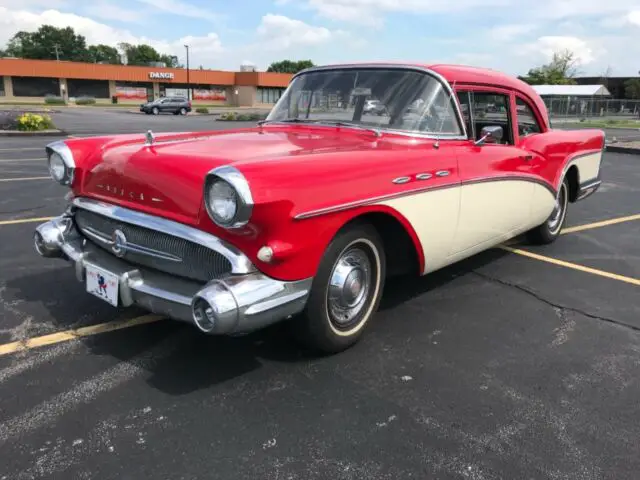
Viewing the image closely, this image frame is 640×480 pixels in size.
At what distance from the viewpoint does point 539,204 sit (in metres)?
5.02

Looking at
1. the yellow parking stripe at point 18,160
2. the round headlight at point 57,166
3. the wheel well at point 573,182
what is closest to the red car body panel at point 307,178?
the round headlight at point 57,166

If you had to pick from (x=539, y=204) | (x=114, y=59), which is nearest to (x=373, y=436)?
(x=539, y=204)

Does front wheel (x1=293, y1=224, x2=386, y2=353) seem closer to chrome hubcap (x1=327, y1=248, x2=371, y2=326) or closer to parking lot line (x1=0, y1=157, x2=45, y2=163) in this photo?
chrome hubcap (x1=327, y1=248, x2=371, y2=326)

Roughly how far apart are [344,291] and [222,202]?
36.5 inches

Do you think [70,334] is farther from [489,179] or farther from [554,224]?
[554,224]

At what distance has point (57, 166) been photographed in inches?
144

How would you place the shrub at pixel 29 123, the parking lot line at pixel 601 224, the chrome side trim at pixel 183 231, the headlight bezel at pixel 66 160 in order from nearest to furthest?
the chrome side trim at pixel 183 231
the headlight bezel at pixel 66 160
the parking lot line at pixel 601 224
the shrub at pixel 29 123

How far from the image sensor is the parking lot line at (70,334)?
129 inches

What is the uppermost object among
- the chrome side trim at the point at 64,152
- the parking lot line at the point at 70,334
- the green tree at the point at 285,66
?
the green tree at the point at 285,66

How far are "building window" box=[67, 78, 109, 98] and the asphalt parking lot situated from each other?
61775 mm

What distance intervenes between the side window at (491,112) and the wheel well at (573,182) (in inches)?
62.2

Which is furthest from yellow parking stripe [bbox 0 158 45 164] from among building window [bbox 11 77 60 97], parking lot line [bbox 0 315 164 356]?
building window [bbox 11 77 60 97]

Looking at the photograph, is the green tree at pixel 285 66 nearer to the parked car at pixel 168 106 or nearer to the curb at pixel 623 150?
the parked car at pixel 168 106

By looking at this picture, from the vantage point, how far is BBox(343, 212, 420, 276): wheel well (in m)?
3.38
